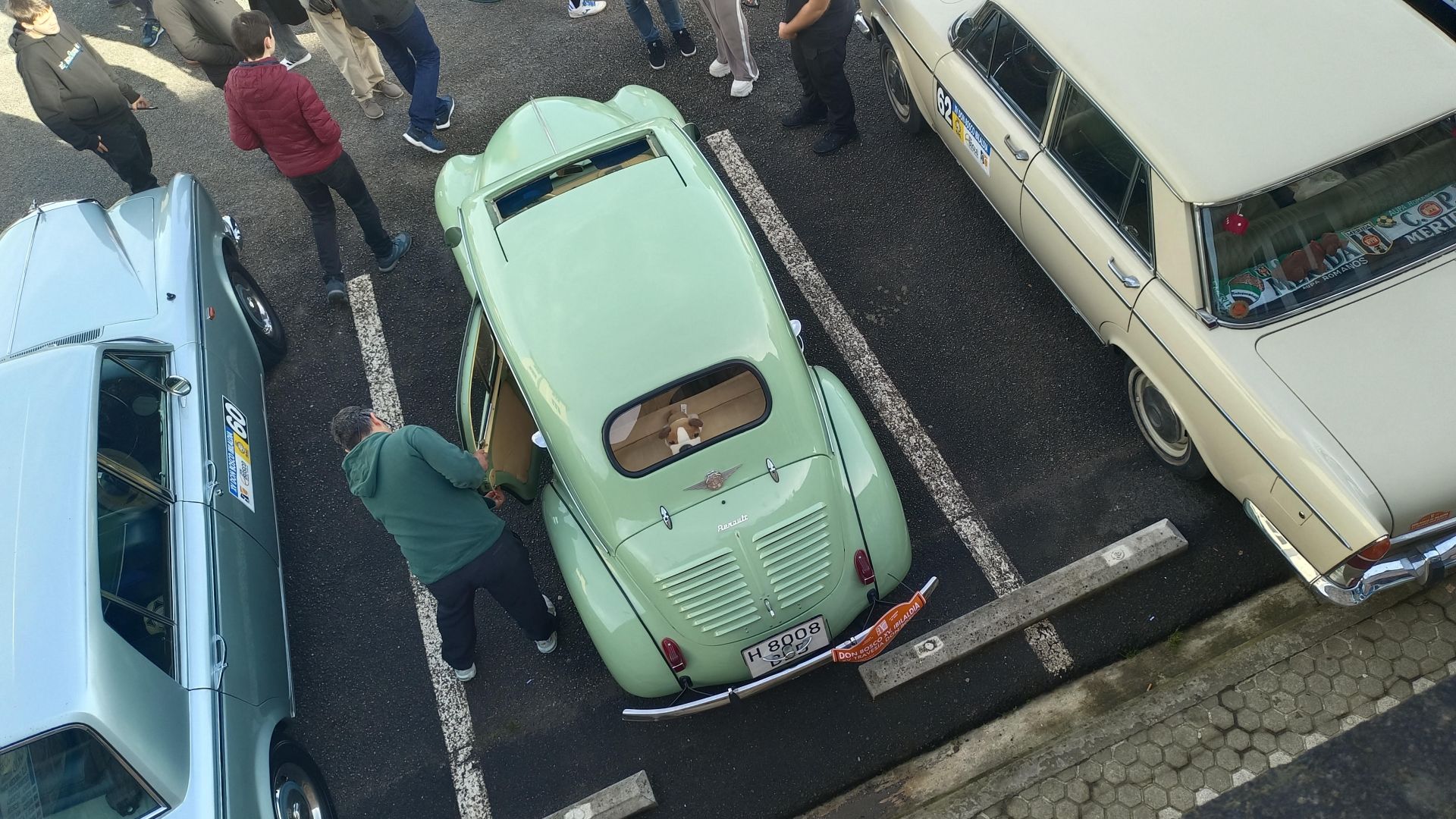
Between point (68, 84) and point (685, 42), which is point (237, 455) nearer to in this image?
point (68, 84)

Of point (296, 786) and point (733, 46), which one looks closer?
point (296, 786)

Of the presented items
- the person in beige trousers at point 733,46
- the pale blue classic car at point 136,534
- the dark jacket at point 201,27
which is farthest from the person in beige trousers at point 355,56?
the person in beige trousers at point 733,46

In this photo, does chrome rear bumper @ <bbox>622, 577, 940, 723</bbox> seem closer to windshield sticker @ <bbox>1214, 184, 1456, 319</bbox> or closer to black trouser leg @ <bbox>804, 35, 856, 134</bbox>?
windshield sticker @ <bbox>1214, 184, 1456, 319</bbox>

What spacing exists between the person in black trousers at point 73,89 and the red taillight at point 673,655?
5.22 m

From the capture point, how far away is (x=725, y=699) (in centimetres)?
396

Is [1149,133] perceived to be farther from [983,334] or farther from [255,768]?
[255,768]

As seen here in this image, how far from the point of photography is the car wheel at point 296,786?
13.2ft

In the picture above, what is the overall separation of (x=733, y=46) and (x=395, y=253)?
278 cm

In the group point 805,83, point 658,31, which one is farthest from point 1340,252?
point 658,31

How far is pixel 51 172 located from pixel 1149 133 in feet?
26.5

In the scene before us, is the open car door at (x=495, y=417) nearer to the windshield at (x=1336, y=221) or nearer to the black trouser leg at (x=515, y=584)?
the black trouser leg at (x=515, y=584)

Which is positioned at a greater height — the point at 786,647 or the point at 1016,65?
the point at 1016,65

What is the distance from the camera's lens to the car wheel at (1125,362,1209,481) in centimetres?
458

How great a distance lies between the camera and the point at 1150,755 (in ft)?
13.3
